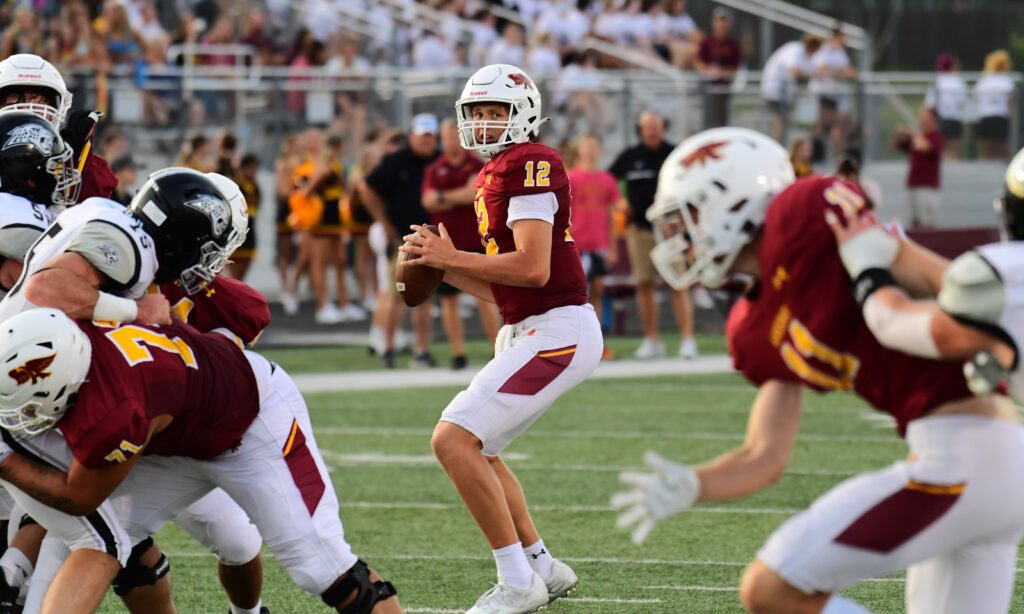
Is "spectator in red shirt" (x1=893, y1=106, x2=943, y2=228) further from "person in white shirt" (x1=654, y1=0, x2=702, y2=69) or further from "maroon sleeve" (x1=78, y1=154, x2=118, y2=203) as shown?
"maroon sleeve" (x1=78, y1=154, x2=118, y2=203)

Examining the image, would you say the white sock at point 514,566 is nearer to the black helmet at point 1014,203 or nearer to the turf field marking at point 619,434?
the black helmet at point 1014,203

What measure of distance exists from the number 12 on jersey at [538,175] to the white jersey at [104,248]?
1.37 m

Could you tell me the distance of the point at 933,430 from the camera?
354cm

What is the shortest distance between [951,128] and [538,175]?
12512 mm

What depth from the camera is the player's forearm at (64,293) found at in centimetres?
414

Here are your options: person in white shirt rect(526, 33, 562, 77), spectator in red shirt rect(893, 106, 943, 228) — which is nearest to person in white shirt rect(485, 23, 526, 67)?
person in white shirt rect(526, 33, 562, 77)

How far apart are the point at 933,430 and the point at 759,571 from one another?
49 cm

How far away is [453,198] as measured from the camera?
427 inches

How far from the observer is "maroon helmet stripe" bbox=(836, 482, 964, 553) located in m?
3.46

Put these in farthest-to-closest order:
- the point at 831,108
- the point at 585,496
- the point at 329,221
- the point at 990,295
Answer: the point at 831,108 → the point at 329,221 → the point at 585,496 → the point at 990,295

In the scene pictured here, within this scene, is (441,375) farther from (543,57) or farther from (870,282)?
(870,282)

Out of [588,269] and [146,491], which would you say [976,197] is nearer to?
[588,269]

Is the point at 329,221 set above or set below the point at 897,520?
below

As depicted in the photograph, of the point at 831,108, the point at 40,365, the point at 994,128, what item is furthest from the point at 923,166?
the point at 40,365
